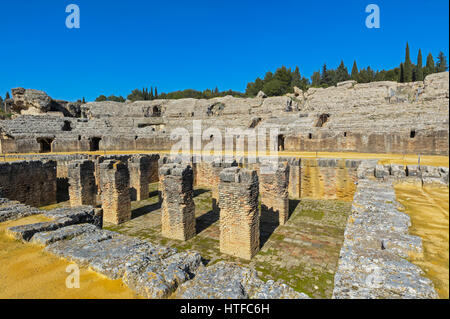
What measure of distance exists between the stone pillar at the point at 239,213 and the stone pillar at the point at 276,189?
2.16 metres

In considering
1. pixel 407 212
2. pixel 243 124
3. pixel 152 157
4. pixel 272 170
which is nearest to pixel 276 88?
pixel 243 124

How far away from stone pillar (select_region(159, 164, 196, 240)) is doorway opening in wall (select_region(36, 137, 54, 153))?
68.5 ft

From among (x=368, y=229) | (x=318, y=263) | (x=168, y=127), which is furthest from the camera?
(x=168, y=127)

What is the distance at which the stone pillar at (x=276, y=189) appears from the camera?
26.9 ft

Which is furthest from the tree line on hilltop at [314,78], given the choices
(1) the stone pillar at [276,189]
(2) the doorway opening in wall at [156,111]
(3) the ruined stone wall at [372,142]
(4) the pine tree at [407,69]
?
(1) the stone pillar at [276,189]

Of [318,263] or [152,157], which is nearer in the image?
[318,263]

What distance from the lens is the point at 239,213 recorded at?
6.11 metres

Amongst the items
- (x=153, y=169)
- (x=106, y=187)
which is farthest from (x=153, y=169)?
(x=106, y=187)

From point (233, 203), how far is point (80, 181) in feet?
22.4

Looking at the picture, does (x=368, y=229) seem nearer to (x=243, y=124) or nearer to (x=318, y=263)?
(x=318, y=263)

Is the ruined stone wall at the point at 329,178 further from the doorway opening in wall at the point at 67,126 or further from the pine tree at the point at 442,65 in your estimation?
the pine tree at the point at 442,65

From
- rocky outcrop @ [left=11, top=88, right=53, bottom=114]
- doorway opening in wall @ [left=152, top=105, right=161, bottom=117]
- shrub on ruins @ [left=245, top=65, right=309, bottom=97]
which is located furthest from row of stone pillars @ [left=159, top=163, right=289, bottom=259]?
shrub on ruins @ [left=245, top=65, right=309, bottom=97]

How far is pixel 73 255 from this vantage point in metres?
2.99
